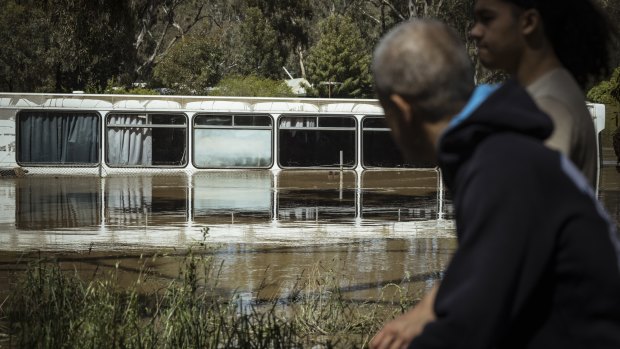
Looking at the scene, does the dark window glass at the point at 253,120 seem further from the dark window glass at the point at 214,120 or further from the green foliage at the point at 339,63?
the green foliage at the point at 339,63

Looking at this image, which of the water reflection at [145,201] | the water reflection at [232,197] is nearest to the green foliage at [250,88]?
the water reflection at [232,197]

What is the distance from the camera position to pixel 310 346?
7.12 metres

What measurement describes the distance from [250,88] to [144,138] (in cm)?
1910

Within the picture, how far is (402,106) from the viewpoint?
2.43 meters

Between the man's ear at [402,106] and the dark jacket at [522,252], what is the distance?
0.18m

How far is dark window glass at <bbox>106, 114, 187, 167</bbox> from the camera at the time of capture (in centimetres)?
3350

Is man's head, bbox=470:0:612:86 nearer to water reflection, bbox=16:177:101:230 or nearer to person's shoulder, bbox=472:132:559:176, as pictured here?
person's shoulder, bbox=472:132:559:176

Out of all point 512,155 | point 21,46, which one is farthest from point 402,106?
point 21,46

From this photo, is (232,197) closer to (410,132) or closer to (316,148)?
(316,148)

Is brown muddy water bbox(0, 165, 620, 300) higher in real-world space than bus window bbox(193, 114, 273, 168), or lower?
lower

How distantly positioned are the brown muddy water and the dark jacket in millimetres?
4163

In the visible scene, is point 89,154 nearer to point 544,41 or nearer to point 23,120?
point 23,120

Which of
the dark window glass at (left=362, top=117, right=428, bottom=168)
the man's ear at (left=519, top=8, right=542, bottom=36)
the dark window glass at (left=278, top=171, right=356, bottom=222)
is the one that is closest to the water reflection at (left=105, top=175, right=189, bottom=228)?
the dark window glass at (left=278, top=171, right=356, bottom=222)

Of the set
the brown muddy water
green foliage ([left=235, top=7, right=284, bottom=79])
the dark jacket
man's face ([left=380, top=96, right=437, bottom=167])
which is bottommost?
the brown muddy water
